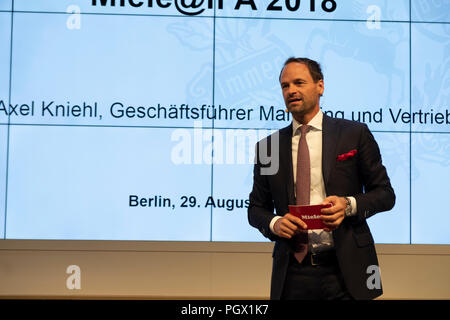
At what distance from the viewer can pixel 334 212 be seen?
2.30 m

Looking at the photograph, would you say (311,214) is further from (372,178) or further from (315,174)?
(372,178)

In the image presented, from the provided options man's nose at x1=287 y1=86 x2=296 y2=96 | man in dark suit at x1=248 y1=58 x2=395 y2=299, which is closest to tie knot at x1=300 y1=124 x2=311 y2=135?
man in dark suit at x1=248 y1=58 x2=395 y2=299

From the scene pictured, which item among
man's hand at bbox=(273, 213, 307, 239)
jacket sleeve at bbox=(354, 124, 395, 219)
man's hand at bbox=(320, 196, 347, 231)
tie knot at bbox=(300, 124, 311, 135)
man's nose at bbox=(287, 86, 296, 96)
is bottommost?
man's hand at bbox=(273, 213, 307, 239)

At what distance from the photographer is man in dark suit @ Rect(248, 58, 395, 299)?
2.40 meters

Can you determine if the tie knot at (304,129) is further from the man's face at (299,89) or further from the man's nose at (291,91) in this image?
the man's nose at (291,91)

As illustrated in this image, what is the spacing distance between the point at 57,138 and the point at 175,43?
133cm

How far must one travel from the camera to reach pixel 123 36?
4949 millimetres

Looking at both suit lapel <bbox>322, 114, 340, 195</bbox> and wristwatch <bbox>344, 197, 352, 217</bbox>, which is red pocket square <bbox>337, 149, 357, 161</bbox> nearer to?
suit lapel <bbox>322, 114, 340, 195</bbox>

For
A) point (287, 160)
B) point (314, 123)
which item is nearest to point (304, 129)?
point (314, 123)

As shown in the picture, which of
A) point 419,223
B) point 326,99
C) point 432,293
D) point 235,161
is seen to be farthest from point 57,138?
point 432,293

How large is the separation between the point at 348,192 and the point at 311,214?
0.89 feet

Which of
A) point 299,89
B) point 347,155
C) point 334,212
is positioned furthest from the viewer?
point 299,89

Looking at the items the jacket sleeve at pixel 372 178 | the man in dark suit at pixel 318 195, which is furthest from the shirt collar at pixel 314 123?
the jacket sleeve at pixel 372 178
